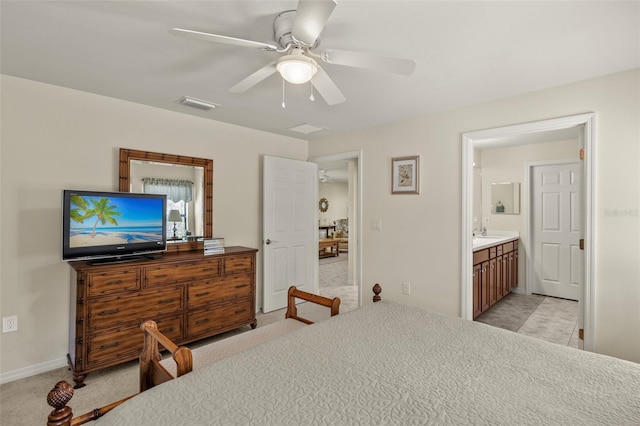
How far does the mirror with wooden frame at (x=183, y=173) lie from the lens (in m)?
3.10

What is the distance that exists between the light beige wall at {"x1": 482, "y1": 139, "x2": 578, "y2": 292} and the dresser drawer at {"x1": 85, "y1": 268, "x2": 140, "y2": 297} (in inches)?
206

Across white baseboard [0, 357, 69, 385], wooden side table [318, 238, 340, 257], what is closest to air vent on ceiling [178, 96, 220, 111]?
white baseboard [0, 357, 69, 385]

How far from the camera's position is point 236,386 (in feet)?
4.12

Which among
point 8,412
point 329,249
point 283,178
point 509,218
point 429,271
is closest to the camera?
point 8,412

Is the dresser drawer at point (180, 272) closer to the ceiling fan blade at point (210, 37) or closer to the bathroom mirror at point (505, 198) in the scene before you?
the ceiling fan blade at point (210, 37)

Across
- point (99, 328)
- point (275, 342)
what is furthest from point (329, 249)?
point (275, 342)

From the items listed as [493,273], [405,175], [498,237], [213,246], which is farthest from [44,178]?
[498,237]

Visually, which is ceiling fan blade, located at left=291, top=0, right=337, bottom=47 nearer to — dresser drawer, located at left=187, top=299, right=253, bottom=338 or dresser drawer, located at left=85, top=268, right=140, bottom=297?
dresser drawer, located at left=85, top=268, right=140, bottom=297

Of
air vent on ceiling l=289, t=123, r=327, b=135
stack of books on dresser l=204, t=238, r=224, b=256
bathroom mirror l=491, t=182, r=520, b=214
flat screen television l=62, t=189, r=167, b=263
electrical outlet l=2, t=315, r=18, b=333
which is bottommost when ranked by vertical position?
electrical outlet l=2, t=315, r=18, b=333

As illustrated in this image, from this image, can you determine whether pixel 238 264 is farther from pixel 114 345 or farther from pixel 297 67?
pixel 297 67

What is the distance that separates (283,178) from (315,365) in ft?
10.5

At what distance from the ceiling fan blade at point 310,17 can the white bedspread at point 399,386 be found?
1492 mm

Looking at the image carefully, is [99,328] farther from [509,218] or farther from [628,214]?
[509,218]

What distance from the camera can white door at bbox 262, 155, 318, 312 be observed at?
13.7ft
